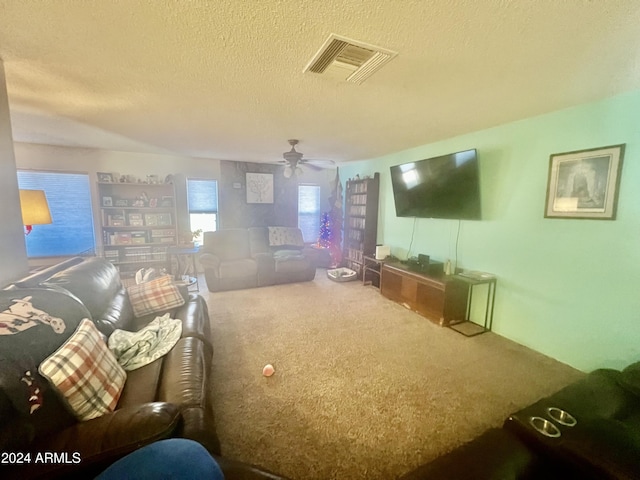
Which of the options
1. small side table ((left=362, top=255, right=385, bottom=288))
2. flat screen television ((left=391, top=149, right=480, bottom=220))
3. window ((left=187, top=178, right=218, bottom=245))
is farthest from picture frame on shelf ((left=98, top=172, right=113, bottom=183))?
flat screen television ((left=391, top=149, right=480, bottom=220))

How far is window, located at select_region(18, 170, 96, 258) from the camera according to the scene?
4012 millimetres

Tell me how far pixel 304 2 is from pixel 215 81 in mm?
1013

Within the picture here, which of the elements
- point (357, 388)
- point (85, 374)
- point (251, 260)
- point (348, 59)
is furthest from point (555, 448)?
point (251, 260)

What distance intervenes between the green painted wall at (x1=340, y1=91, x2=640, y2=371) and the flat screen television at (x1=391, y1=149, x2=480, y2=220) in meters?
0.17

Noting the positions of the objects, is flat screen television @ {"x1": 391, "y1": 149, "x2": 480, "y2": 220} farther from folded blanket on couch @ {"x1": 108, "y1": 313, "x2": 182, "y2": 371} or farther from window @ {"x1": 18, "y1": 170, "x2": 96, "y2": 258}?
window @ {"x1": 18, "y1": 170, "x2": 96, "y2": 258}

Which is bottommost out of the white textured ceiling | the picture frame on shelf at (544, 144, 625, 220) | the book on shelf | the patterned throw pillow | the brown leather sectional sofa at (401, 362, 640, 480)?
the brown leather sectional sofa at (401, 362, 640, 480)

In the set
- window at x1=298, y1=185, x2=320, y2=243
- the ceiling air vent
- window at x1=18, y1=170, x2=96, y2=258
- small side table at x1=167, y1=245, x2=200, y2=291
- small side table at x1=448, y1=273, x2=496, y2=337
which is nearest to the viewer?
the ceiling air vent

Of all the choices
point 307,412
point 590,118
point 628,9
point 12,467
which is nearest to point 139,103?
point 12,467

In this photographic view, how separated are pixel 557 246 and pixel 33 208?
484 centimetres

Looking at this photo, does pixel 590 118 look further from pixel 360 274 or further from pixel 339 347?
pixel 360 274

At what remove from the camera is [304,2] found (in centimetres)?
115

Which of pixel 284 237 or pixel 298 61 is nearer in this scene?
pixel 298 61

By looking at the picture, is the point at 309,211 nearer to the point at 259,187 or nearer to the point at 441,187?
the point at 259,187

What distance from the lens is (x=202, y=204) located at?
17.3 feet
